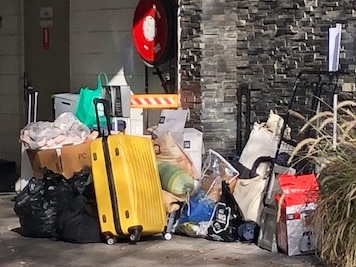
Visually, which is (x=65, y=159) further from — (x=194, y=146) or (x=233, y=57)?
(x=233, y=57)

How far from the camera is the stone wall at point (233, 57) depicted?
8172mm

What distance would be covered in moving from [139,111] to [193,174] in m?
1.89

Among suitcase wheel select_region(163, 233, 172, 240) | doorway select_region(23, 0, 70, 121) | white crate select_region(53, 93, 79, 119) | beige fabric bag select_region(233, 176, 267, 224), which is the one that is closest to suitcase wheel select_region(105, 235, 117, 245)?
suitcase wheel select_region(163, 233, 172, 240)

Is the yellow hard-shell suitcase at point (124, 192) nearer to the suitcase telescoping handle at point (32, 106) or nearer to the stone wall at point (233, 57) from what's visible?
the stone wall at point (233, 57)

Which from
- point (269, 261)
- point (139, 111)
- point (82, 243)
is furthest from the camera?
point (139, 111)

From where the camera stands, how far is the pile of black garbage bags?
7.18 m

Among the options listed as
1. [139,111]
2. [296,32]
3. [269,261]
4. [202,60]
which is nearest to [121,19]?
[139,111]

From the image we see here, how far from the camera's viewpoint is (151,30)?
9273mm

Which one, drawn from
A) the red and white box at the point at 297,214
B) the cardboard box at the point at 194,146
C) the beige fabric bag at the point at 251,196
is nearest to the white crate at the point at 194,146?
the cardboard box at the point at 194,146

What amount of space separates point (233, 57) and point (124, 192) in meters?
2.29

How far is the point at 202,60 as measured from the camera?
8508 millimetres

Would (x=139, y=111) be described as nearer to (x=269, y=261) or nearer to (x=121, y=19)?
(x=121, y=19)

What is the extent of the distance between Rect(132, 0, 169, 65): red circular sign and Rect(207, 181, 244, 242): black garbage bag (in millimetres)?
2423

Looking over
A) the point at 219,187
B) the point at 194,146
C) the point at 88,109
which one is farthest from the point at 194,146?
the point at 88,109
